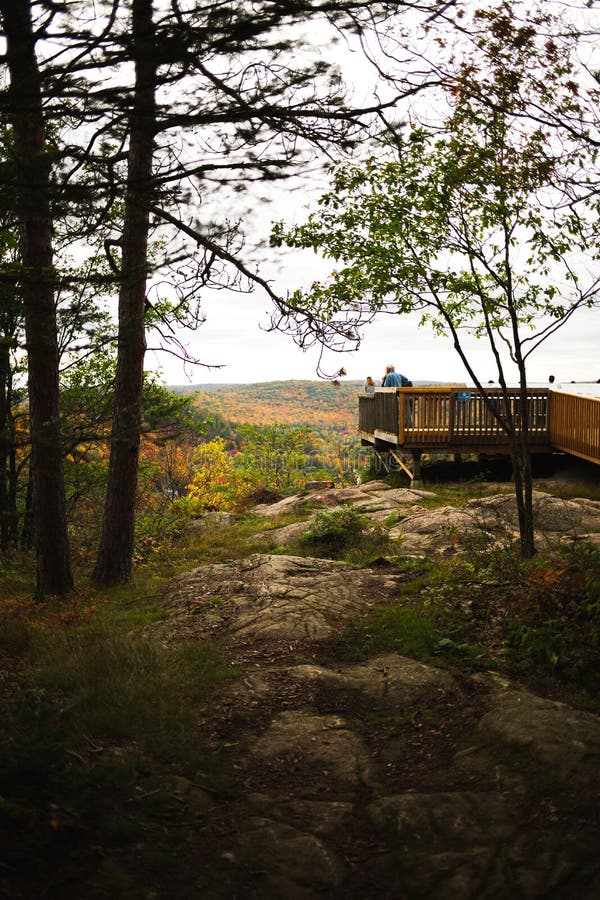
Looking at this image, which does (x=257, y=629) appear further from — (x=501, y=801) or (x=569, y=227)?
(x=569, y=227)

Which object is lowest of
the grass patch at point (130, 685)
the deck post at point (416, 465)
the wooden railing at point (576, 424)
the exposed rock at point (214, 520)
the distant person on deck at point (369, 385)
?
the exposed rock at point (214, 520)

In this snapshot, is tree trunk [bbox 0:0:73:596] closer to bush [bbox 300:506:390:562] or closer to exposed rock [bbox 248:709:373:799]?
exposed rock [bbox 248:709:373:799]

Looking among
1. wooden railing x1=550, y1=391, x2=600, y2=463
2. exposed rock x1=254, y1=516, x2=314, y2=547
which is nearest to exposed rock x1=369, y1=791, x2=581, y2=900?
exposed rock x1=254, y1=516, x2=314, y2=547

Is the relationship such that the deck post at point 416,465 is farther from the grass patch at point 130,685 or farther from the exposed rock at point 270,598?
the grass patch at point 130,685

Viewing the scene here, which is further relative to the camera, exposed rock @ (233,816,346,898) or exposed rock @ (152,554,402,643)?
exposed rock @ (152,554,402,643)

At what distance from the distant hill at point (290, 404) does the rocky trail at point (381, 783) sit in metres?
48.7

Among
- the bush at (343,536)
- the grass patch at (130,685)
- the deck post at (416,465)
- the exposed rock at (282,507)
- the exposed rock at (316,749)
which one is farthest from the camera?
the deck post at (416,465)

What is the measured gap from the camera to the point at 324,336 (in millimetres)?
9469

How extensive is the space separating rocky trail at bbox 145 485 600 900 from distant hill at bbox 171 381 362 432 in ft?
160

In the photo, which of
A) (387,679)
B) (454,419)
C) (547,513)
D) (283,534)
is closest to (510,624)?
(387,679)

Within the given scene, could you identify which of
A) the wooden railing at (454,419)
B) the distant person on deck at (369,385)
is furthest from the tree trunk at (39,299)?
the distant person on deck at (369,385)

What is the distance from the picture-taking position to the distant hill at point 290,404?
60375 mm

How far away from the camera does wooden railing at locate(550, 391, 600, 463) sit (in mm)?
15340

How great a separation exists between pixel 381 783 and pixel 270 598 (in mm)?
3817
